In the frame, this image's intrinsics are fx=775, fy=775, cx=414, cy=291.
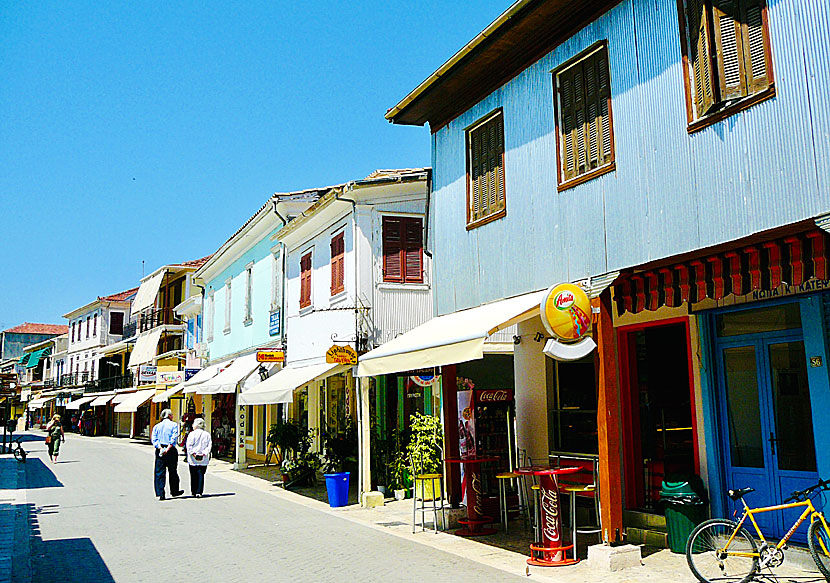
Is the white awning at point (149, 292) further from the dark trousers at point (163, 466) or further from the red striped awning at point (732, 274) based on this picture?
the red striped awning at point (732, 274)

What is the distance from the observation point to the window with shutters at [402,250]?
684 inches

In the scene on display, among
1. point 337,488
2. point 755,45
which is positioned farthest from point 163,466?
point 755,45

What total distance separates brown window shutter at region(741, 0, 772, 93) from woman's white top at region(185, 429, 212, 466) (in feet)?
42.9

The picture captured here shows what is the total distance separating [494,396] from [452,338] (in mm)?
2794

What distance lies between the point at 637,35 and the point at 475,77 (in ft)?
11.2

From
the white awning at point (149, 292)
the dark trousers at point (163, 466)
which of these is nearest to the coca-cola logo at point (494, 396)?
the dark trousers at point (163, 466)

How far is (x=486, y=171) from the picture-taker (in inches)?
460

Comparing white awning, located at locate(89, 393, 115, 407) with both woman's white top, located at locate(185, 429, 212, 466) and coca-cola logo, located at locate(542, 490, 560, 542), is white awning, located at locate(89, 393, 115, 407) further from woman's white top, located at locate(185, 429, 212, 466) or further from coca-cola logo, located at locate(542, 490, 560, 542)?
coca-cola logo, located at locate(542, 490, 560, 542)

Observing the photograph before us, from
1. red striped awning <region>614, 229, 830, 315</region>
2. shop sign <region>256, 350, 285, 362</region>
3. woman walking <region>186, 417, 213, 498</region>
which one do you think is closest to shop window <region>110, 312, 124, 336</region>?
shop sign <region>256, 350, 285, 362</region>

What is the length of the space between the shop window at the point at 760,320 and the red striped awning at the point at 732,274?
1.02 m

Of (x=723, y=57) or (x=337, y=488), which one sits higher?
(x=723, y=57)

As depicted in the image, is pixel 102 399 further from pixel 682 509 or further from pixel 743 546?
pixel 743 546

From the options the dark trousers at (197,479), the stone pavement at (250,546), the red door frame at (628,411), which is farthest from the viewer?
the dark trousers at (197,479)

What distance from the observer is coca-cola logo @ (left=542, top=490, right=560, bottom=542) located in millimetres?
9055
